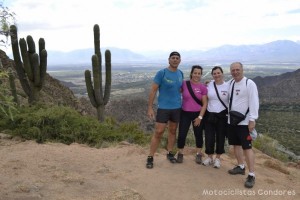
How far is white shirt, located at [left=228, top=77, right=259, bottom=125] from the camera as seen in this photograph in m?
5.26

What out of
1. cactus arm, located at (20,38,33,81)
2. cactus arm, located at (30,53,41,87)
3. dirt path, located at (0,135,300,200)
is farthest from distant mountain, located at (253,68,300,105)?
dirt path, located at (0,135,300,200)

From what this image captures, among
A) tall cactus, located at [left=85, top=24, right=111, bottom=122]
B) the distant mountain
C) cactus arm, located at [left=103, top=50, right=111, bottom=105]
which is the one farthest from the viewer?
the distant mountain

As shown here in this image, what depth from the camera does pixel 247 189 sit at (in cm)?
540

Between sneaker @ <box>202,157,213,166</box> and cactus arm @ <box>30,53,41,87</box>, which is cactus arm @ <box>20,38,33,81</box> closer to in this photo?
cactus arm @ <box>30,53,41,87</box>

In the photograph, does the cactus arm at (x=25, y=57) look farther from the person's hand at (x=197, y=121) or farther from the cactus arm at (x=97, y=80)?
the person's hand at (x=197, y=121)

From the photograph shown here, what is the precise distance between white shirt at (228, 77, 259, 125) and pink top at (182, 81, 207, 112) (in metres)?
0.60

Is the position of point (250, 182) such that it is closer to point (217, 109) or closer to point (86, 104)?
point (217, 109)

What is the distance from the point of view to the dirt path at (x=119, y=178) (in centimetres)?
509

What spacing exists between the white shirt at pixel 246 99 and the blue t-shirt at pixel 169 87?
910 mm

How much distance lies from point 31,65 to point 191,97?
27.7 feet

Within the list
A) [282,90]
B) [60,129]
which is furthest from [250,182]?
[282,90]

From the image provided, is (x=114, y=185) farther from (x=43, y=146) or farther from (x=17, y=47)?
(x=17, y=47)

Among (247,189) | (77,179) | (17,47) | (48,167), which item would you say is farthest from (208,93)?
(17,47)

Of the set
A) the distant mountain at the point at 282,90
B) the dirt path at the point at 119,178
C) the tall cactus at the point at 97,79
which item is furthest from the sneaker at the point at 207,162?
the distant mountain at the point at 282,90
